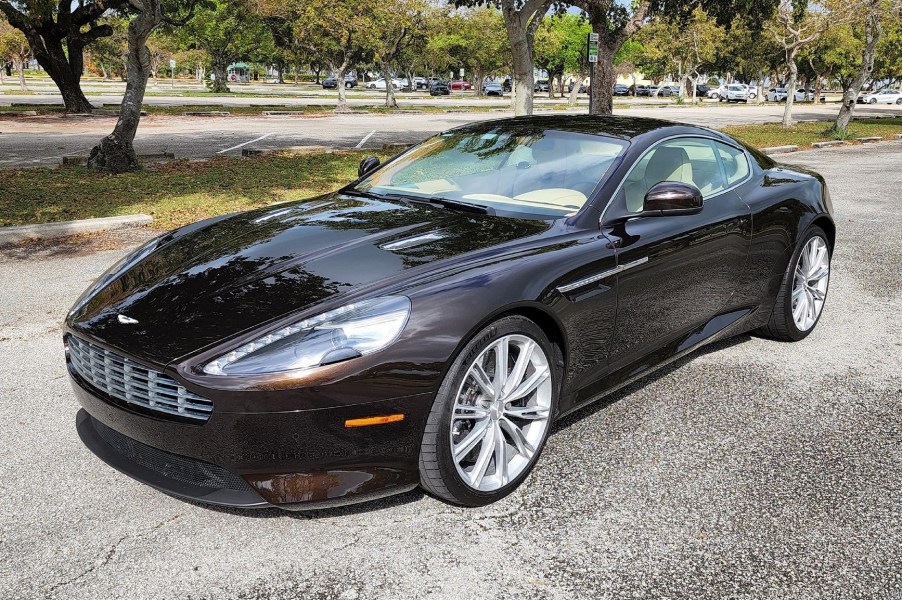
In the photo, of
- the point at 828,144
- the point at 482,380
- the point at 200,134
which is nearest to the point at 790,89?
the point at 828,144

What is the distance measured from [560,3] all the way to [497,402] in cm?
2126

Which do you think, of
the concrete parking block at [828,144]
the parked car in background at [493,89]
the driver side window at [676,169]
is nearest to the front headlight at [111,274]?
the driver side window at [676,169]

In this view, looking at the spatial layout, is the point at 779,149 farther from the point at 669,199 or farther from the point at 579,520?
the point at 579,520

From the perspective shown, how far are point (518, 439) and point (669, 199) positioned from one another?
54.1 inches

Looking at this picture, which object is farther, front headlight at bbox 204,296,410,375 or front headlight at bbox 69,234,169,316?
front headlight at bbox 69,234,169,316

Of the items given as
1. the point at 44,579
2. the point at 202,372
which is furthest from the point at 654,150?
the point at 44,579

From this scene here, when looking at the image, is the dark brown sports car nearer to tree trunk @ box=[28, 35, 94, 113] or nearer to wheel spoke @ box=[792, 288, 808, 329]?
wheel spoke @ box=[792, 288, 808, 329]

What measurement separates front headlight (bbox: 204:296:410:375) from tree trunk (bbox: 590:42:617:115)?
62.2ft

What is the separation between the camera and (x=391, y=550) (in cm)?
286

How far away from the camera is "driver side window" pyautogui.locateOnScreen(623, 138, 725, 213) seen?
3967 mm

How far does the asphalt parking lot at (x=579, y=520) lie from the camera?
8.86 ft

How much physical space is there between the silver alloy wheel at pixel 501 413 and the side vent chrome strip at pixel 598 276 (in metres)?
0.29

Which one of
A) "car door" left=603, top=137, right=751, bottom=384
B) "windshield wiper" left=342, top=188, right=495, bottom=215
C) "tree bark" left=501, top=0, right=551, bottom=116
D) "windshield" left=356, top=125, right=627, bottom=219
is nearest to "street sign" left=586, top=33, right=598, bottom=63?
"tree bark" left=501, top=0, right=551, bottom=116

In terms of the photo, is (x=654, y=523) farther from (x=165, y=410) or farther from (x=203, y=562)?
(x=165, y=410)
